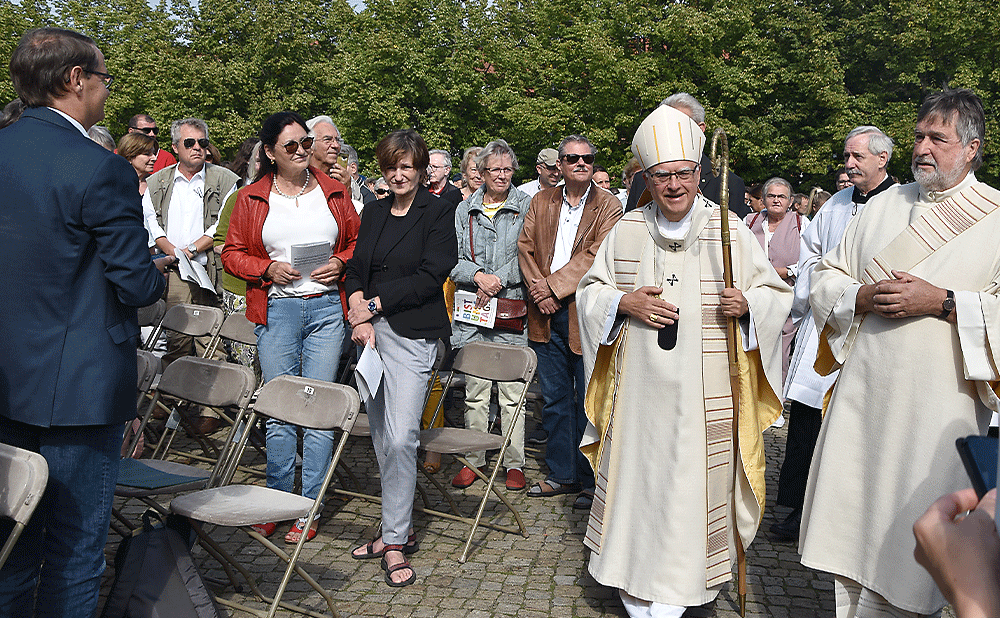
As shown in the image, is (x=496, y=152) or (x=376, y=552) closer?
(x=376, y=552)

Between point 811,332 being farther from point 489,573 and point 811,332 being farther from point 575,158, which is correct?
point 489,573

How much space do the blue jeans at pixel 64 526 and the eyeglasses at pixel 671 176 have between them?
94.2 inches

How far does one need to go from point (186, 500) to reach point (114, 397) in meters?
0.86

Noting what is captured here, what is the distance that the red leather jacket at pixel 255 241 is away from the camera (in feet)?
→ 15.6

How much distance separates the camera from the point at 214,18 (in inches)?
1173

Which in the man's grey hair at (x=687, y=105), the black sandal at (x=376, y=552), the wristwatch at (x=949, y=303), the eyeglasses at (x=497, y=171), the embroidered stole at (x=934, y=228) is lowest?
the black sandal at (x=376, y=552)

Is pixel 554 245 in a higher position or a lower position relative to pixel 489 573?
higher

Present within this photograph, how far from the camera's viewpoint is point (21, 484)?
8.39ft

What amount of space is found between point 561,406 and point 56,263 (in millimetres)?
3549

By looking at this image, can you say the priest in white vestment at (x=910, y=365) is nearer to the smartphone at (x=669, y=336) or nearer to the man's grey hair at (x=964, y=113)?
the man's grey hair at (x=964, y=113)

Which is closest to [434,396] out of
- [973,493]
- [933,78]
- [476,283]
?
[476,283]

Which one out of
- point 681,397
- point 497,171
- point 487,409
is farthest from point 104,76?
point 487,409

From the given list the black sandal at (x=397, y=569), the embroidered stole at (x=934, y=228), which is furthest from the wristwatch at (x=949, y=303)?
the black sandal at (x=397, y=569)

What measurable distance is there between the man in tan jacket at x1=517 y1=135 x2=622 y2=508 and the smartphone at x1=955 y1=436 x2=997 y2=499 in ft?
13.3
